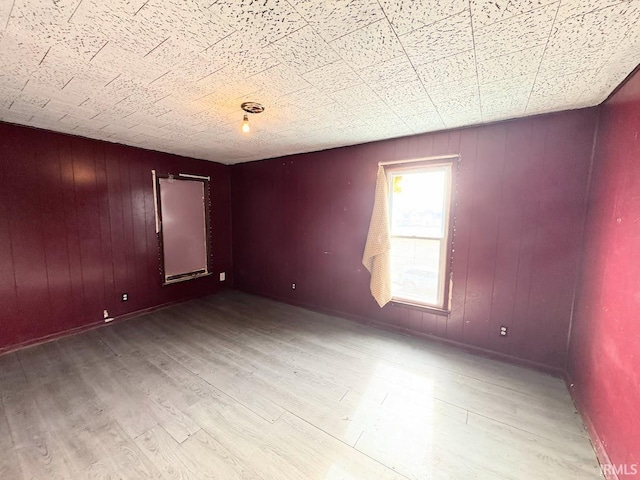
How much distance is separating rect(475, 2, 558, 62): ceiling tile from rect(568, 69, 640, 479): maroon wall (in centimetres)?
80

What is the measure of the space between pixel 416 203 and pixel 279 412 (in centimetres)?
255

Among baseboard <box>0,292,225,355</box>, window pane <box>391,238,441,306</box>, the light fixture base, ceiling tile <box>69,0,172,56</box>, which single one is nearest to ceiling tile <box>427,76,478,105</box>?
the light fixture base

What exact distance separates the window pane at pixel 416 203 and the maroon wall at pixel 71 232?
329 centimetres

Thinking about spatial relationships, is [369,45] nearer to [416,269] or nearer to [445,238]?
[445,238]

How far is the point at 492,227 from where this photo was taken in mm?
2504

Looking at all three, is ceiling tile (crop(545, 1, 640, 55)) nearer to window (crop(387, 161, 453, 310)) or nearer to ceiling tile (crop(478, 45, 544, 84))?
ceiling tile (crop(478, 45, 544, 84))

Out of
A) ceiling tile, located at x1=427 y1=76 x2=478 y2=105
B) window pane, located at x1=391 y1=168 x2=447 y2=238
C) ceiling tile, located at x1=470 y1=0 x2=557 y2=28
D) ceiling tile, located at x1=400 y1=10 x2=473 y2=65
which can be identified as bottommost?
window pane, located at x1=391 y1=168 x2=447 y2=238

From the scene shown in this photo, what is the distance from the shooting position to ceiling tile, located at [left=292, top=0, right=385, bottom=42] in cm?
107

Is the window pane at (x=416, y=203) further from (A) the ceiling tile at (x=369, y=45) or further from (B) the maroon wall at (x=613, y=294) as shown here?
(A) the ceiling tile at (x=369, y=45)

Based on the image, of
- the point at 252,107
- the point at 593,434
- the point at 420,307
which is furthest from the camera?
the point at 420,307

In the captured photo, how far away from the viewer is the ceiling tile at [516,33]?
1111 millimetres

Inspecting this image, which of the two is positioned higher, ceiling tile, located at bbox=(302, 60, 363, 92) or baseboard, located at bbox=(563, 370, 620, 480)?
ceiling tile, located at bbox=(302, 60, 363, 92)

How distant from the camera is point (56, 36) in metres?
1.27

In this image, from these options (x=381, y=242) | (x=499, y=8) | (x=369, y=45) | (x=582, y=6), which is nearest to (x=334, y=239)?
(x=381, y=242)
